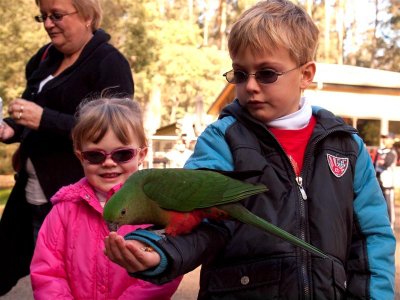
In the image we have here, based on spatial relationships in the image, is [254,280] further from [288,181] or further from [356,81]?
[356,81]

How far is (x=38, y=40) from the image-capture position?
17.2m

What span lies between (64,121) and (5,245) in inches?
30.3

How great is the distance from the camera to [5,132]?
321cm

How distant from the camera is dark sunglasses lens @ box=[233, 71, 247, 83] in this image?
80.3 inches

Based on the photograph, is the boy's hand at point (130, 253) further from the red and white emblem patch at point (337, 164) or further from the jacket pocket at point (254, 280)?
the red and white emblem patch at point (337, 164)

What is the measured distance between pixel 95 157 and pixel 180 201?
0.86m

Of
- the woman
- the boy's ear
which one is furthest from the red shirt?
the woman

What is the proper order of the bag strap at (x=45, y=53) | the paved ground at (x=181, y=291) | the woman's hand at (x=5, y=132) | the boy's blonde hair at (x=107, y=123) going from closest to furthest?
the boy's blonde hair at (x=107, y=123), the woman's hand at (x=5, y=132), the bag strap at (x=45, y=53), the paved ground at (x=181, y=291)

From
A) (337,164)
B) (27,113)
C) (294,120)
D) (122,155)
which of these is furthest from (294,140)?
(27,113)

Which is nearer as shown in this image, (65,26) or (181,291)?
(65,26)

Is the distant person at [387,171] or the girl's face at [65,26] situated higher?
the girl's face at [65,26]

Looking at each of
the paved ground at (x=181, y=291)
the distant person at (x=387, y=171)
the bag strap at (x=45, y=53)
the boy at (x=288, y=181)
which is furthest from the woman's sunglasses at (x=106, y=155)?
the distant person at (x=387, y=171)

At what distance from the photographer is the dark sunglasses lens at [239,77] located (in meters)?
2.04

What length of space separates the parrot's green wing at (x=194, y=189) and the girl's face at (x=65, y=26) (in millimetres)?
1583
